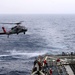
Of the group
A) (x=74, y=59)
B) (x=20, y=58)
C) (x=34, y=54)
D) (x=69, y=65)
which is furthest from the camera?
(x=34, y=54)

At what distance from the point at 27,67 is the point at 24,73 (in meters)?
6.27

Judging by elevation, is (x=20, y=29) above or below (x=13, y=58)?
above

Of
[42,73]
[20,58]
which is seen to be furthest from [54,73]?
[20,58]

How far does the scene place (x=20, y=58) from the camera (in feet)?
306

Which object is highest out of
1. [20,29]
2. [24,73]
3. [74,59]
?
[20,29]

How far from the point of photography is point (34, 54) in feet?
333

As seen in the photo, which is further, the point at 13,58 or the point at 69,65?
the point at 13,58

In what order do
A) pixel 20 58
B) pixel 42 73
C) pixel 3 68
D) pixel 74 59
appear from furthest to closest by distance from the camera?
pixel 20 58, pixel 3 68, pixel 74 59, pixel 42 73

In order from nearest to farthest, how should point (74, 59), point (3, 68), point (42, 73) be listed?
point (42, 73)
point (74, 59)
point (3, 68)

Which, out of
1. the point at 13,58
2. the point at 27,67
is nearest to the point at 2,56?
the point at 13,58

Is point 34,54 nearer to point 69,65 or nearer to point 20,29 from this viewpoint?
point 69,65

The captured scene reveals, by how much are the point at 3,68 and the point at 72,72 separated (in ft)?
98.5

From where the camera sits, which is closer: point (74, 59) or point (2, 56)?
point (74, 59)

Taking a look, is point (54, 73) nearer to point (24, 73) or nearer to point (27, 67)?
point (24, 73)
